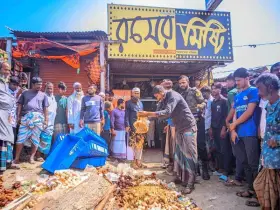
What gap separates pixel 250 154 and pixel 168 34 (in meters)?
5.41

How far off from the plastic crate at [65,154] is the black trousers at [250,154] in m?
3.03

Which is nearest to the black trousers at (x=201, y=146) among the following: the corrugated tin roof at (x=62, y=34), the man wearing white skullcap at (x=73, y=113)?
the man wearing white skullcap at (x=73, y=113)

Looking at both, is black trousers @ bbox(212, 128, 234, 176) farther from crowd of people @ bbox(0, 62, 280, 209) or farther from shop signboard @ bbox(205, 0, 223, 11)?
shop signboard @ bbox(205, 0, 223, 11)

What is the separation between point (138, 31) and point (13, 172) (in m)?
5.50

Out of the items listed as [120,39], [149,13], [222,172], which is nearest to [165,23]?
[149,13]

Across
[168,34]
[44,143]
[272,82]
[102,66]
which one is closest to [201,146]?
[272,82]

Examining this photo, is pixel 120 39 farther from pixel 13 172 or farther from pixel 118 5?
pixel 13 172

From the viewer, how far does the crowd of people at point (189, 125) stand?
2.74 meters

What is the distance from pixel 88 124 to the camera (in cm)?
579

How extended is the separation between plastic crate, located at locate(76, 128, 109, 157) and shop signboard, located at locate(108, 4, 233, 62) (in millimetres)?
3129

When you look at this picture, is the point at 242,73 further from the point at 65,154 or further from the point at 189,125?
the point at 65,154

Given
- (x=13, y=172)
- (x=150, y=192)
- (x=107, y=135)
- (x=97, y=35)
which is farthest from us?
(x=97, y=35)

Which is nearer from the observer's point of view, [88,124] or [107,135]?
[88,124]

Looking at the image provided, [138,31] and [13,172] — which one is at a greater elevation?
[138,31]
